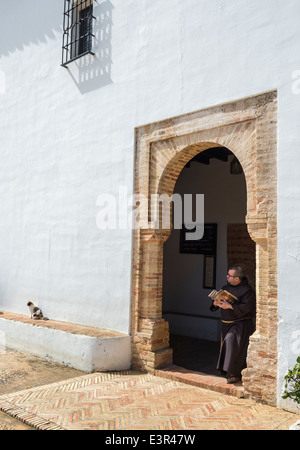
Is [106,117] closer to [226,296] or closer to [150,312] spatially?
[150,312]

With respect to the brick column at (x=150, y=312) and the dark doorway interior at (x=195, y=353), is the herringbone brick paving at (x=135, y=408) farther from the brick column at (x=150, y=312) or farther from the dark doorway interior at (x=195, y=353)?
the dark doorway interior at (x=195, y=353)

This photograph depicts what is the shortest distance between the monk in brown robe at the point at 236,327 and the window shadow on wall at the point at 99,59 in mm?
4142

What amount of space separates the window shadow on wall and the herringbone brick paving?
4.97 m

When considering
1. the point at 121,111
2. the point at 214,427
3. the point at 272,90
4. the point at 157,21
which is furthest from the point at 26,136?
the point at 214,427

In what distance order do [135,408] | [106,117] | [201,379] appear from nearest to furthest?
[135,408] → [201,379] → [106,117]

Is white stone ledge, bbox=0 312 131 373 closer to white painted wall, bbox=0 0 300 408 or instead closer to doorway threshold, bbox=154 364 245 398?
white painted wall, bbox=0 0 300 408

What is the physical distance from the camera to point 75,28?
25.7 feet

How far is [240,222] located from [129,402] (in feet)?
15.4

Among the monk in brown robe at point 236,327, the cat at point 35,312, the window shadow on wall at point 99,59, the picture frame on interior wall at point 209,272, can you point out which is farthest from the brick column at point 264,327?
the cat at point 35,312

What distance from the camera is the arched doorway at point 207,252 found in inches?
321

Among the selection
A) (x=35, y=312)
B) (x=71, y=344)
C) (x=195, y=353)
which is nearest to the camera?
(x=71, y=344)

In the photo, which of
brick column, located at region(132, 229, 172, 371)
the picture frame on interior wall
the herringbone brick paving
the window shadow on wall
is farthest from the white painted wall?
the picture frame on interior wall

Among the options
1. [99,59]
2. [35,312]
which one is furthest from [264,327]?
[99,59]

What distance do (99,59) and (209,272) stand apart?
4.83 m
